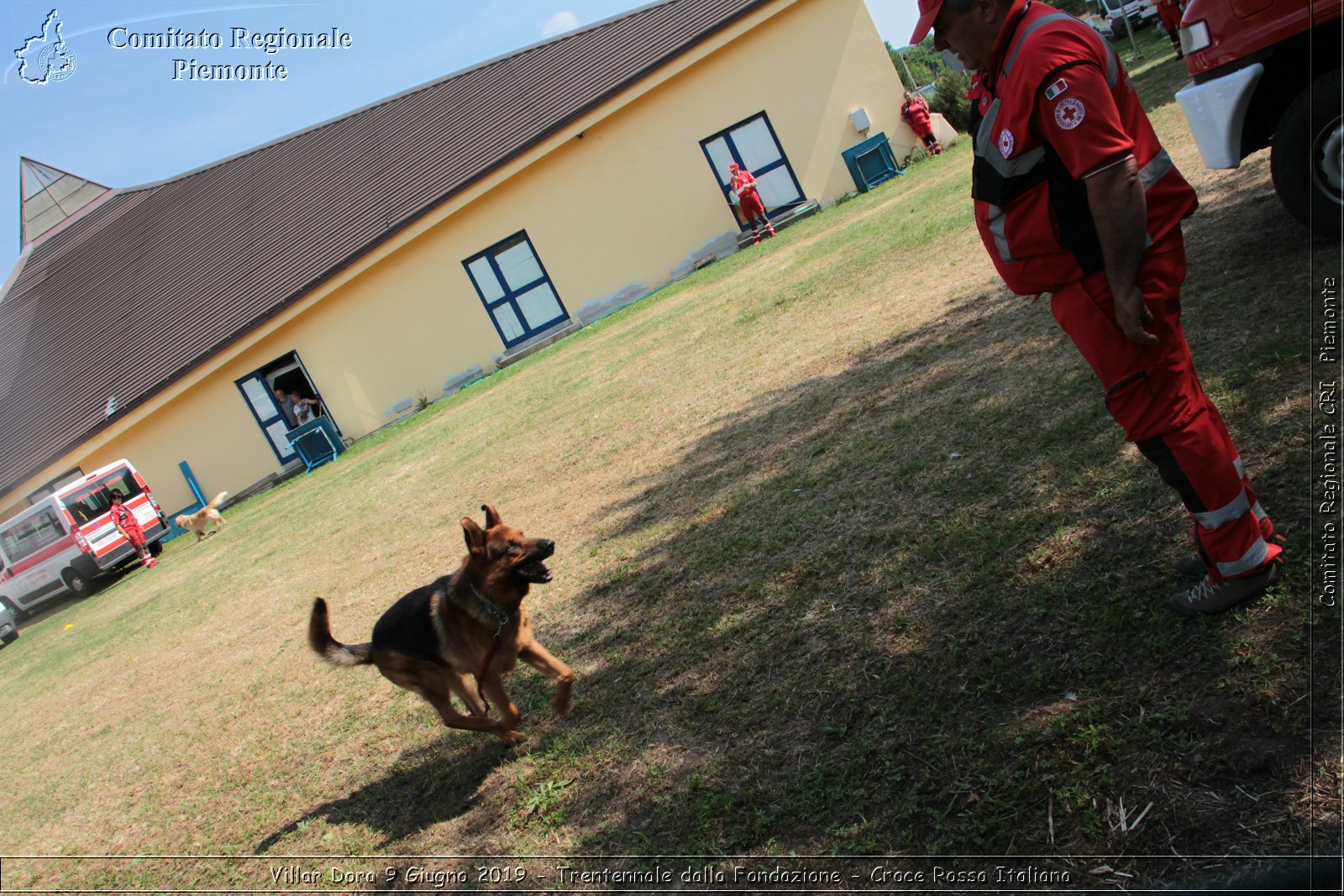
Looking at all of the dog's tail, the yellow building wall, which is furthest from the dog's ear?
the yellow building wall

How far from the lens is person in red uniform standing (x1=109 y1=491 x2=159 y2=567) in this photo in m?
19.6

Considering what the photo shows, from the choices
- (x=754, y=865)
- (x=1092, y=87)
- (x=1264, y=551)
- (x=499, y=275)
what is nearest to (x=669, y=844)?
(x=754, y=865)

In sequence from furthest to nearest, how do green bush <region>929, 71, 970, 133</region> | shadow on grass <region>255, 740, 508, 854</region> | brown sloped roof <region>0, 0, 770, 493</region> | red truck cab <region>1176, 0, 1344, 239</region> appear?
green bush <region>929, 71, 970, 133</region>
brown sloped roof <region>0, 0, 770, 493</region>
red truck cab <region>1176, 0, 1344, 239</region>
shadow on grass <region>255, 740, 508, 854</region>

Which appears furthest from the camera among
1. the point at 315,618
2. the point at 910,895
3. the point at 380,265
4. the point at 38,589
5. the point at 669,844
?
the point at 380,265

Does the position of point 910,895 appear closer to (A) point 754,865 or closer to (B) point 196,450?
(A) point 754,865

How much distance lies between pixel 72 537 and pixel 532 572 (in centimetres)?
2010

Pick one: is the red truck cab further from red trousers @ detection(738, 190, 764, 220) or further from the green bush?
the green bush

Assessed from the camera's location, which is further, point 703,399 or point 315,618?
point 703,399

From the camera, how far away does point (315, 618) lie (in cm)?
467

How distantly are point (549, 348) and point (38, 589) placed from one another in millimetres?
12758

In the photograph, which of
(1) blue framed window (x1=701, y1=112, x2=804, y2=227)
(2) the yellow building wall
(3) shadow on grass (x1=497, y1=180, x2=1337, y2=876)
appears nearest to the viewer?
(3) shadow on grass (x1=497, y1=180, x2=1337, y2=876)

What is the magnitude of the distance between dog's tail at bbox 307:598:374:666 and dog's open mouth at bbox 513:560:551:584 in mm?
993

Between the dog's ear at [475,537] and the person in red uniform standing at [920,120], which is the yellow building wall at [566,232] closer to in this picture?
the person in red uniform standing at [920,120]

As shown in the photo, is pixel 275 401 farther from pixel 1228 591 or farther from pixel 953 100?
pixel 1228 591
